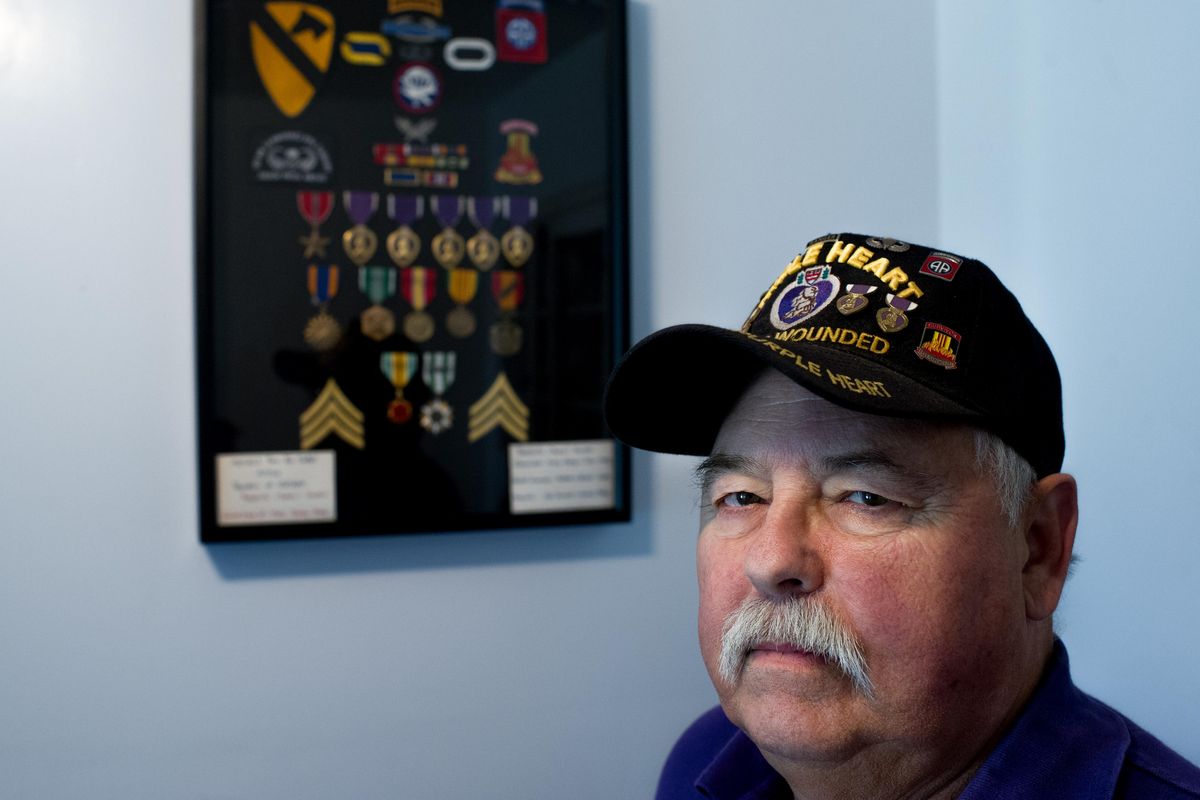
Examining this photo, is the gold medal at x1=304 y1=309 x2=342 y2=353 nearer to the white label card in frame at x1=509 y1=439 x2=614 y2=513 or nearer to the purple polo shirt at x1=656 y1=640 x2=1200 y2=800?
the white label card in frame at x1=509 y1=439 x2=614 y2=513

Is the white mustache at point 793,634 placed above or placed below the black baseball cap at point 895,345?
below

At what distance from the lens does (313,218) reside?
1.25 metres

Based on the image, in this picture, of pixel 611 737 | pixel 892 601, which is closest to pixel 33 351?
pixel 611 737

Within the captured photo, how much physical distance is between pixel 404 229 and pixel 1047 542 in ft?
2.90

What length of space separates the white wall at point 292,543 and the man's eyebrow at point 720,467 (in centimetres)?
51

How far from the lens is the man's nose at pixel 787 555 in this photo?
0.73 m

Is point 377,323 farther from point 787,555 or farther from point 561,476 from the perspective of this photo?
point 787,555

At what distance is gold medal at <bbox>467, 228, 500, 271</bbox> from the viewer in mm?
1299

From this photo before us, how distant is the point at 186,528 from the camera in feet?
4.02

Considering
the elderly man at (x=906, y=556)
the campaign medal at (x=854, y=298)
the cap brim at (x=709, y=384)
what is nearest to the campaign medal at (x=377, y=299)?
the cap brim at (x=709, y=384)

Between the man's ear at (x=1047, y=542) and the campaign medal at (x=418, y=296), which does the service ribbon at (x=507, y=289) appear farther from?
the man's ear at (x=1047, y=542)

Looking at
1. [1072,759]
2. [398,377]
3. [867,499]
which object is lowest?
[1072,759]

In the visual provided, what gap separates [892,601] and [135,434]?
0.97 metres

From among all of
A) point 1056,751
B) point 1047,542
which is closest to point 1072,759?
point 1056,751
